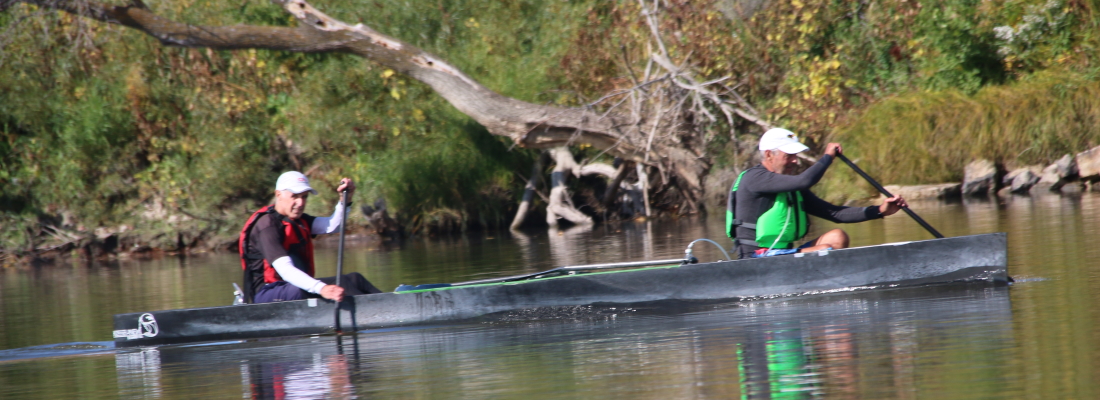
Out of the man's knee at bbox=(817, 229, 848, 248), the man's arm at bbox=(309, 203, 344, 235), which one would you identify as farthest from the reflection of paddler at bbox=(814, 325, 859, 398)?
the man's arm at bbox=(309, 203, 344, 235)

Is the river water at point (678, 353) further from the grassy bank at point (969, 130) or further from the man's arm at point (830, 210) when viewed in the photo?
the grassy bank at point (969, 130)

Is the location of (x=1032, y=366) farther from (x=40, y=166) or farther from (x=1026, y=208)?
(x=40, y=166)

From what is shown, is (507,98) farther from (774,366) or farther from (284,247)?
(774,366)

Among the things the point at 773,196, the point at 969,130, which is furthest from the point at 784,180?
the point at 969,130

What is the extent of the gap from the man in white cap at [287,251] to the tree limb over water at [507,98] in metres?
7.74

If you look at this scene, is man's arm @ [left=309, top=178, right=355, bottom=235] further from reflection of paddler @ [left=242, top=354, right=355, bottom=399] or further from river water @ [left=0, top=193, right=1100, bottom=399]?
reflection of paddler @ [left=242, top=354, right=355, bottom=399]

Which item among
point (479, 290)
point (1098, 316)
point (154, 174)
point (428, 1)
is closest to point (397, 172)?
point (428, 1)

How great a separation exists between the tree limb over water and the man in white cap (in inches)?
305

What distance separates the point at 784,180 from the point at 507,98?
9.07 m

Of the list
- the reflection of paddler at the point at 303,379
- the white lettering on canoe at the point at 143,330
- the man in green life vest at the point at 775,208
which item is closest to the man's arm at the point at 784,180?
the man in green life vest at the point at 775,208

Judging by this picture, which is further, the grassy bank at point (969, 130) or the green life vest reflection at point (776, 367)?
the grassy bank at point (969, 130)

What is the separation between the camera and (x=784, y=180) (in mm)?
6824

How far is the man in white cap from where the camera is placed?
7.10m

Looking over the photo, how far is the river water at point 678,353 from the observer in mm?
4535
